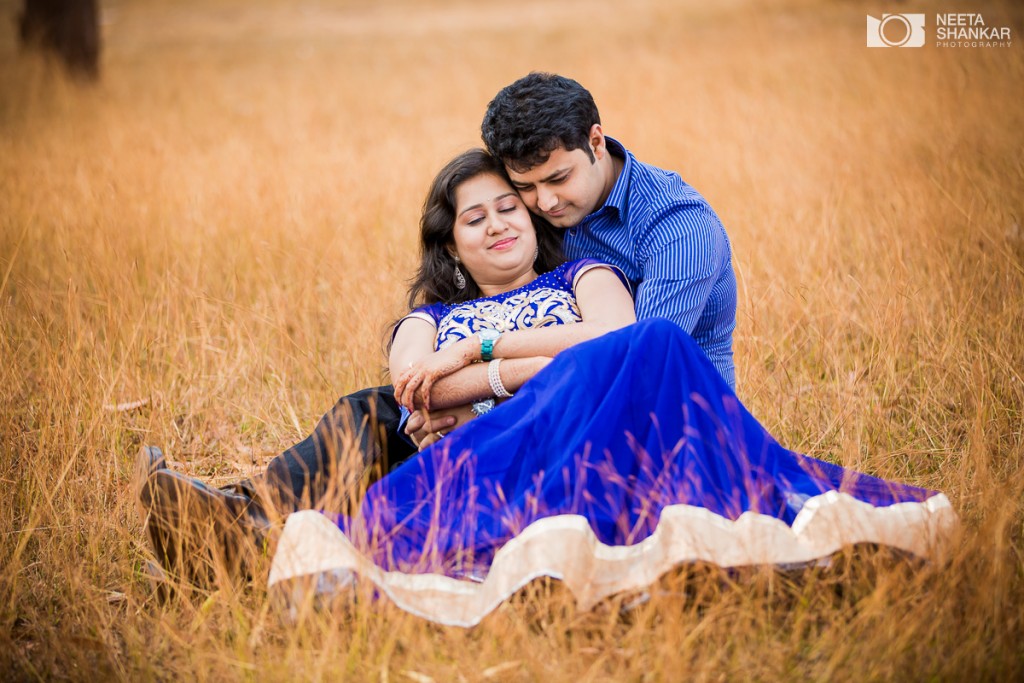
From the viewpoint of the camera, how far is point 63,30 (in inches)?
433

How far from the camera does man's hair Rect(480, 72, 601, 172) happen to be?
300cm

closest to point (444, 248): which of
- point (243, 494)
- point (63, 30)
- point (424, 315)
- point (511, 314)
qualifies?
point (424, 315)

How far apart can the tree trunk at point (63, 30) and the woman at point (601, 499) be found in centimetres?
Answer: 1036

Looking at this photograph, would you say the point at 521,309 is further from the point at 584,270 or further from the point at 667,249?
the point at 667,249

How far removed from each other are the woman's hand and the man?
8cm

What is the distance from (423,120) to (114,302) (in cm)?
533

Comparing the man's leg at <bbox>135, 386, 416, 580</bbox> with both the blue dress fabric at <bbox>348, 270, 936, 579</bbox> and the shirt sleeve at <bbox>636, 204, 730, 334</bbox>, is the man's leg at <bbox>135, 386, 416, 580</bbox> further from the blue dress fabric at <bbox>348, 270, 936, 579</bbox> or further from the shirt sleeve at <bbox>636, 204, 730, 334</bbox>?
the shirt sleeve at <bbox>636, 204, 730, 334</bbox>

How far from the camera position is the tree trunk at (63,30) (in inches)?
430

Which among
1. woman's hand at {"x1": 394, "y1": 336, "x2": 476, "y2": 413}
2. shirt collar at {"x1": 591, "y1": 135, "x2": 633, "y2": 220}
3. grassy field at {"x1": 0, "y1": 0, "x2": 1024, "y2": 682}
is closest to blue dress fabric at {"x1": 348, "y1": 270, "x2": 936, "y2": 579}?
grassy field at {"x1": 0, "y1": 0, "x2": 1024, "y2": 682}

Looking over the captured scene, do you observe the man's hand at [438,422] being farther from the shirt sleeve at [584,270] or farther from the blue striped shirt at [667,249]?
the blue striped shirt at [667,249]

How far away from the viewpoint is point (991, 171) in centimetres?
554

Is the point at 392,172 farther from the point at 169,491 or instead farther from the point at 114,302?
the point at 169,491

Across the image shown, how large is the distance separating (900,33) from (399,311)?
28.7 feet

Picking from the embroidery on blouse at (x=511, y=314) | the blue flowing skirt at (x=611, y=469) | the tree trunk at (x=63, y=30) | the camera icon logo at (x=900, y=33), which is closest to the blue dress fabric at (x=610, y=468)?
the blue flowing skirt at (x=611, y=469)
